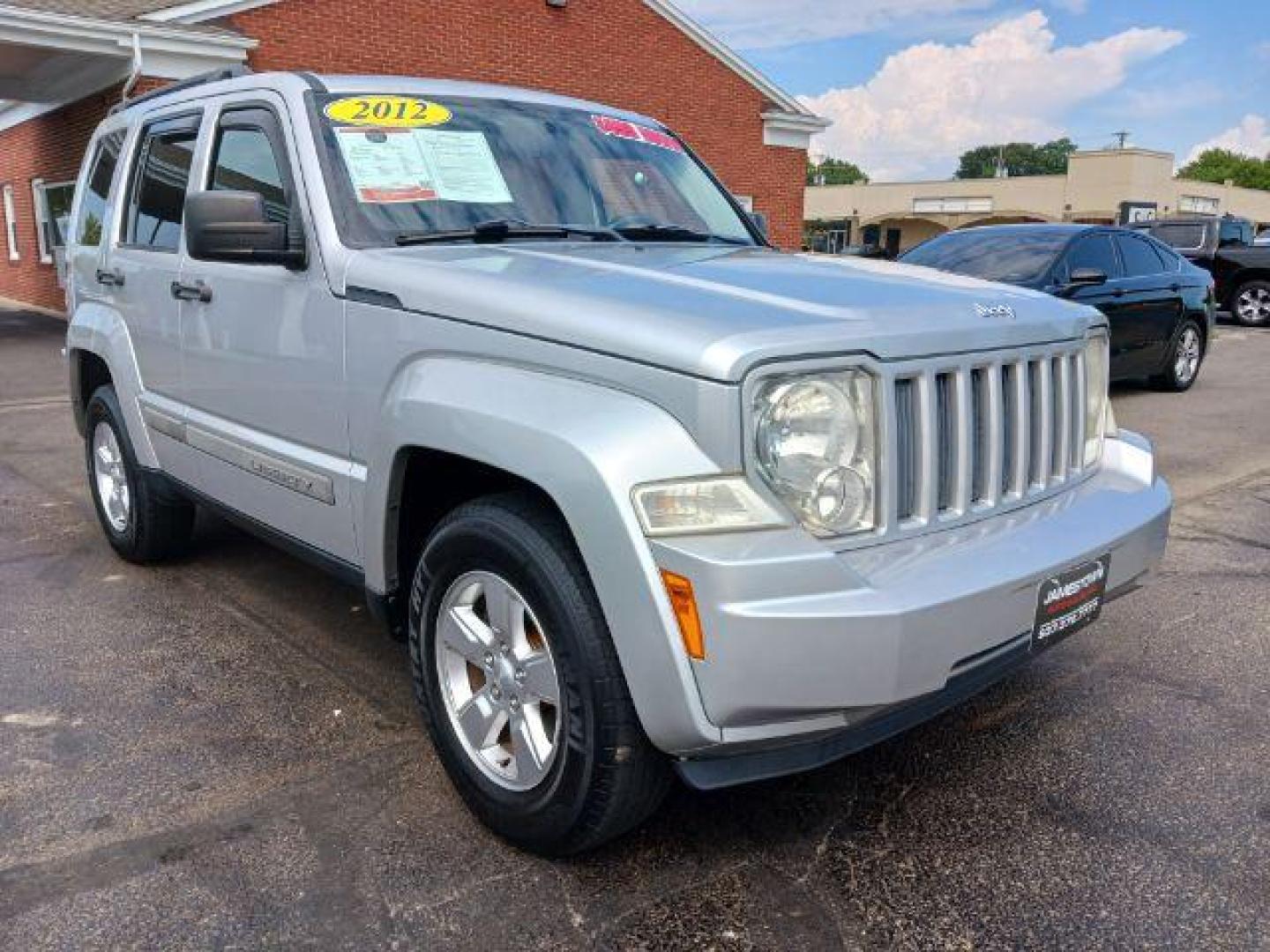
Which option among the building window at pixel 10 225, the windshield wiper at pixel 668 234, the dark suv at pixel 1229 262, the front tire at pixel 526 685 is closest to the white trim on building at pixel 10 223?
the building window at pixel 10 225

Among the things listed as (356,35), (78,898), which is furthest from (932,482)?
(356,35)

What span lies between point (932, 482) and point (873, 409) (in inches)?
9.4

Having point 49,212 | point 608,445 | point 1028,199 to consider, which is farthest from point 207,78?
point 1028,199

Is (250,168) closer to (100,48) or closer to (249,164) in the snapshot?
(249,164)

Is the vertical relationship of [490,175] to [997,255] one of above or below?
above

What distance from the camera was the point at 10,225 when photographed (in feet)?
67.8

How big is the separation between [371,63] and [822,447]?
14708mm

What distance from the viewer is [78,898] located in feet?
8.29

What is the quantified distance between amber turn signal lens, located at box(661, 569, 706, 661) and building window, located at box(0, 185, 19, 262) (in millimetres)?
21906

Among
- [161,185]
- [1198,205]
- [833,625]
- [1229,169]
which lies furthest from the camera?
[1229,169]

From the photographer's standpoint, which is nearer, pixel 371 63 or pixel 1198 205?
pixel 371 63

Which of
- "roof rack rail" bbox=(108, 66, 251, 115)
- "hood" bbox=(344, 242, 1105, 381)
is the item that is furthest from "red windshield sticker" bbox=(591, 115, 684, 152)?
"roof rack rail" bbox=(108, 66, 251, 115)

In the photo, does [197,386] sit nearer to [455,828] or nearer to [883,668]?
[455,828]

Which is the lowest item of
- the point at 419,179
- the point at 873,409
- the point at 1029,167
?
the point at 873,409
